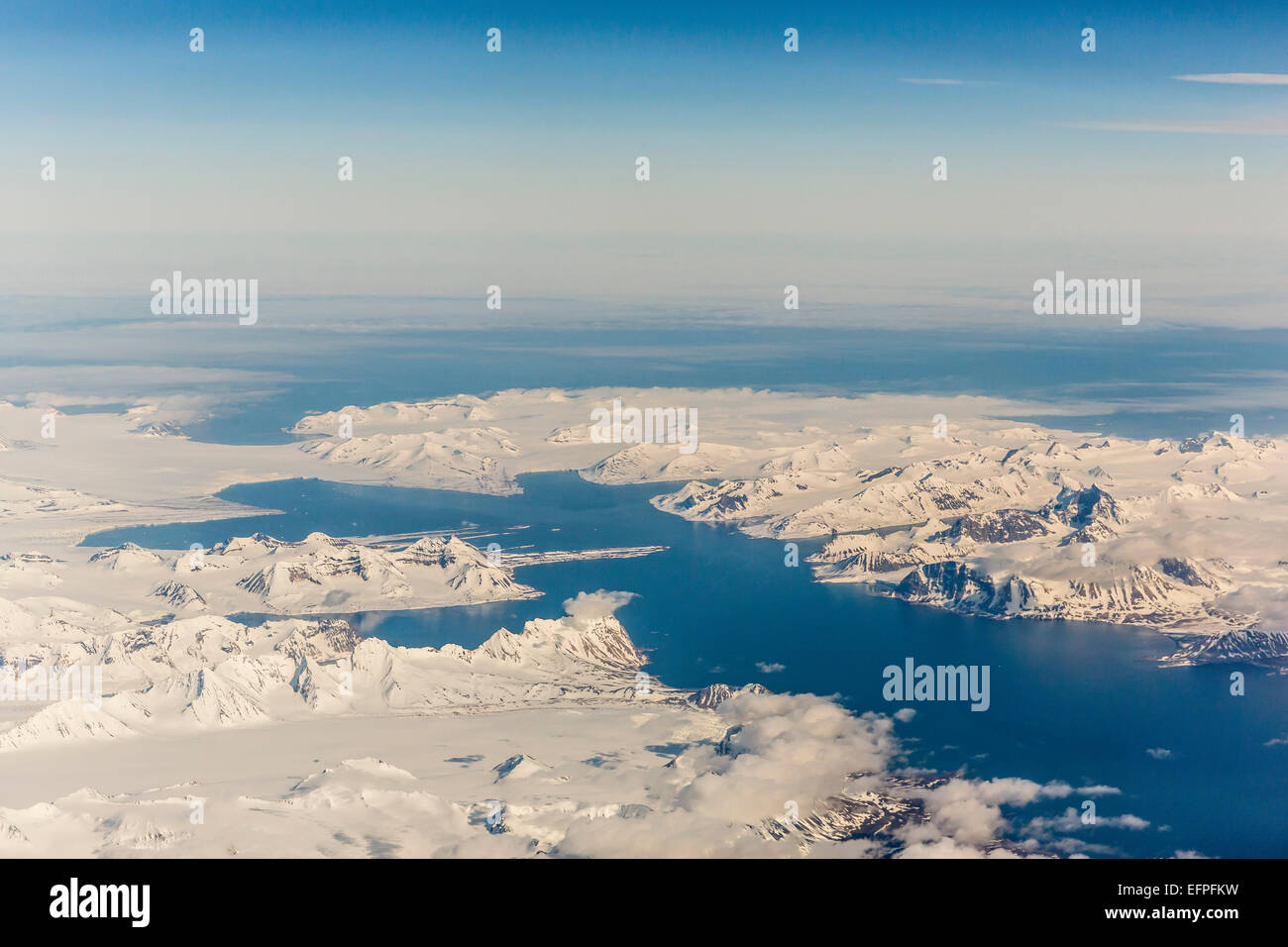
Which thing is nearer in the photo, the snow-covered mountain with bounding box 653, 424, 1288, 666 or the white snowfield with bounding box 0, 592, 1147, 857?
the white snowfield with bounding box 0, 592, 1147, 857

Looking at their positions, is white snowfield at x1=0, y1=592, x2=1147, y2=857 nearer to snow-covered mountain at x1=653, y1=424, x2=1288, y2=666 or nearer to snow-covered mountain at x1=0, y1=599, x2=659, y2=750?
snow-covered mountain at x1=0, y1=599, x2=659, y2=750

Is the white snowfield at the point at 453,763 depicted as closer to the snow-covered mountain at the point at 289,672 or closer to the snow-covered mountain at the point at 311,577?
the snow-covered mountain at the point at 289,672

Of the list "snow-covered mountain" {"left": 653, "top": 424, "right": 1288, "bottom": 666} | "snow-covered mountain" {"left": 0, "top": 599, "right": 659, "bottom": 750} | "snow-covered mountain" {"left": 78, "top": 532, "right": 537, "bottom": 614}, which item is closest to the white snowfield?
"snow-covered mountain" {"left": 0, "top": 599, "right": 659, "bottom": 750}

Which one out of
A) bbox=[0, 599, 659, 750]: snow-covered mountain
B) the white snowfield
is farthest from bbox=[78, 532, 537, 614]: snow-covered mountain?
the white snowfield

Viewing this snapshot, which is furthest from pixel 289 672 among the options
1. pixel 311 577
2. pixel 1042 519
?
pixel 1042 519

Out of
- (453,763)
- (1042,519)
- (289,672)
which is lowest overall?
(453,763)

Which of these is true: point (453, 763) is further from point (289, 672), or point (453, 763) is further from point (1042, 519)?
point (1042, 519)

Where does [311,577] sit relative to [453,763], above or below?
above

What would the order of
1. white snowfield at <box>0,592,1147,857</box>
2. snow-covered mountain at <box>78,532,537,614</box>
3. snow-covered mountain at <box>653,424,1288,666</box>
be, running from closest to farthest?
white snowfield at <box>0,592,1147,857</box>, snow-covered mountain at <box>653,424,1288,666</box>, snow-covered mountain at <box>78,532,537,614</box>

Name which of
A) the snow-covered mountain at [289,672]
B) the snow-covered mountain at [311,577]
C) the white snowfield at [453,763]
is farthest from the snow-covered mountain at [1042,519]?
the snow-covered mountain at [289,672]

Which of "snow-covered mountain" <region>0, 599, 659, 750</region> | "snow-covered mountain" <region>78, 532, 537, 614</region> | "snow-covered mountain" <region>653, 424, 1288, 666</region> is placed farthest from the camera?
"snow-covered mountain" <region>78, 532, 537, 614</region>

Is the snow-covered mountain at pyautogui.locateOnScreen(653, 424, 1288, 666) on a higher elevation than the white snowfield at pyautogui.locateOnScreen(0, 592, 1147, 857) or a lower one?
higher
